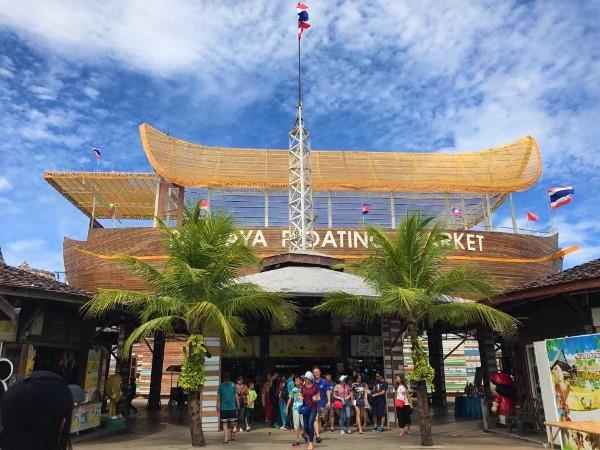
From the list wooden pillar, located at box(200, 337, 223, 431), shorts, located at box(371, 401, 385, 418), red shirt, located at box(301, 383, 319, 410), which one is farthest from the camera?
shorts, located at box(371, 401, 385, 418)

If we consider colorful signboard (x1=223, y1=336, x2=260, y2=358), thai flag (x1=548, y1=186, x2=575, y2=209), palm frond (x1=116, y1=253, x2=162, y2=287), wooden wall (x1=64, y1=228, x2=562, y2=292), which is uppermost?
thai flag (x1=548, y1=186, x2=575, y2=209)

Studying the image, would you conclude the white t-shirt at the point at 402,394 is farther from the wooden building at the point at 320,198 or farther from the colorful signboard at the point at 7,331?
the wooden building at the point at 320,198

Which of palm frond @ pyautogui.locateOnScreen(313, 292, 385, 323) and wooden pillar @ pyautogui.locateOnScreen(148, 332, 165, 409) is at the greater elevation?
palm frond @ pyautogui.locateOnScreen(313, 292, 385, 323)

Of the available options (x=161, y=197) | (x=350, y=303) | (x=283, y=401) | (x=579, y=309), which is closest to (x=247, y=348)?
(x=283, y=401)

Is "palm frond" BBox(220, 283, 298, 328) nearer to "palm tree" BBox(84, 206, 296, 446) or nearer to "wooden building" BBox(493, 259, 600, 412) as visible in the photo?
"palm tree" BBox(84, 206, 296, 446)

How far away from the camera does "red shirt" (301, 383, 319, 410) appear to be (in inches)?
399

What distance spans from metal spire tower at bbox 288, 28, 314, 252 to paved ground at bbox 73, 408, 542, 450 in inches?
456

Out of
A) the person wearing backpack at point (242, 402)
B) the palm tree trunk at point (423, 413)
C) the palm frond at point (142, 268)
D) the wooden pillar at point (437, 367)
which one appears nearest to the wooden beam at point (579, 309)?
the palm tree trunk at point (423, 413)

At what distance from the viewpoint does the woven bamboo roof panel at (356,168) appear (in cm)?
2956

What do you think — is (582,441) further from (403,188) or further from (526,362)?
(403,188)

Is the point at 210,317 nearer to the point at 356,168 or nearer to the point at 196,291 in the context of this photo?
the point at 196,291

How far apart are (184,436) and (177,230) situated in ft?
17.5

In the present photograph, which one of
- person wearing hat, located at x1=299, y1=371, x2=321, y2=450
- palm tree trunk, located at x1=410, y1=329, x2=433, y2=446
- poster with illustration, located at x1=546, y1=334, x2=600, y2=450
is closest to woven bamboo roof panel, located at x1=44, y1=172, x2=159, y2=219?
person wearing hat, located at x1=299, y1=371, x2=321, y2=450

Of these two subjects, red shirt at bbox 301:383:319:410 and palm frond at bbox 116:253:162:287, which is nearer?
red shirt at bbox 301:383:319:410
